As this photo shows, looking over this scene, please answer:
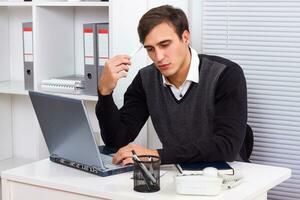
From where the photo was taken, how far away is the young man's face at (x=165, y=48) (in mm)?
2293

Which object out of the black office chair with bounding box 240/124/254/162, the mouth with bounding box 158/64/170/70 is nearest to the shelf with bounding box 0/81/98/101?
the mouth with bounding box 158/64/170/70

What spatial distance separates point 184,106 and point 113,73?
1.08 ft

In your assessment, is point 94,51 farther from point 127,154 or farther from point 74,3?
point 127,154

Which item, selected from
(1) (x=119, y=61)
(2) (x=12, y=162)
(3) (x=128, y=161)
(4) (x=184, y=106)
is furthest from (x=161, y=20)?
(2) (x=12, y=162)

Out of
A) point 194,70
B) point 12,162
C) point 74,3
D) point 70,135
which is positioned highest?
point 74,3

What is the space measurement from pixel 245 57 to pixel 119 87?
64 centimetres

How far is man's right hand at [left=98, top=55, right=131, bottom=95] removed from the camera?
7.80 ft

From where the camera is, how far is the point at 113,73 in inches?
93.7

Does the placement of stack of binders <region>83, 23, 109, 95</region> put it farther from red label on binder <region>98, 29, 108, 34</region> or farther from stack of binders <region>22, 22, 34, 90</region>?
stack of binders <region>22, 22, 34, 90</region>

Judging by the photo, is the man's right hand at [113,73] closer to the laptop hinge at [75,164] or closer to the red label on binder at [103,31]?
the laptop hinge at [75,164]

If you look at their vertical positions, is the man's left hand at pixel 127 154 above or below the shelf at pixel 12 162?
above

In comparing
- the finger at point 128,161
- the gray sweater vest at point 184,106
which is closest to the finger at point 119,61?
the gray sweater vest at point 184,106

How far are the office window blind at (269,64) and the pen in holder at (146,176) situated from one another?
1.15 metres

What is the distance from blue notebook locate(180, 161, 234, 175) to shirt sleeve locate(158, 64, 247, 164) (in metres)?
0.02
